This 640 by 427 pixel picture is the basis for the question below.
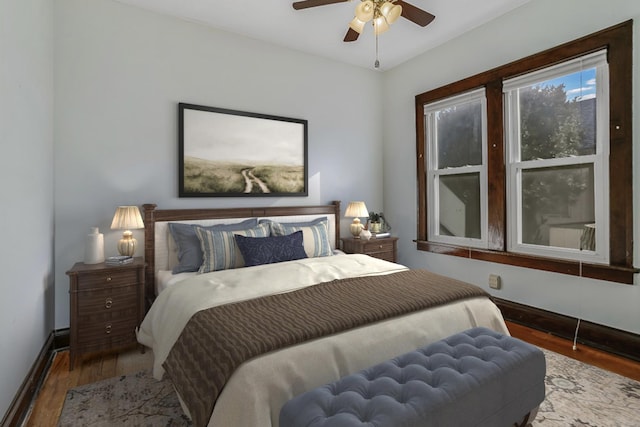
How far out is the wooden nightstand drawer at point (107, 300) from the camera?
2392 mm

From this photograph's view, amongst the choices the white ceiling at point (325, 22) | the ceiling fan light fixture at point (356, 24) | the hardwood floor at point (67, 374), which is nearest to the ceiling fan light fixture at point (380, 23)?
the ceiling fan light fixture at point (356, 24)

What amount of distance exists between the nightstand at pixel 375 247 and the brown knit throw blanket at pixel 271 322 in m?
1.57

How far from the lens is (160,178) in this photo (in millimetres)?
3055

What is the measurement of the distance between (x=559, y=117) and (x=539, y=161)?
1.28 feet

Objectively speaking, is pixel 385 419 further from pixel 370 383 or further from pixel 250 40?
pixel 250 40

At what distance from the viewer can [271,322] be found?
1.58 m

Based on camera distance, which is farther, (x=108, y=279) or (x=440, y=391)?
(x=108, y=279)

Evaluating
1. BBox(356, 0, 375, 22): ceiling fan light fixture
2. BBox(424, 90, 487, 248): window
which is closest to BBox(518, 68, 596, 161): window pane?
BBox(424, 90, 487, 248): window

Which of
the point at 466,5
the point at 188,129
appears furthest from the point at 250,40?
the point at 466,5

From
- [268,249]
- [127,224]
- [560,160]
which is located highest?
[560,160]

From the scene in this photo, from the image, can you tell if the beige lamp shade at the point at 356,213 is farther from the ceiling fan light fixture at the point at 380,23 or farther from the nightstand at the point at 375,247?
the ceiling fan light fixture at the point at 380,23

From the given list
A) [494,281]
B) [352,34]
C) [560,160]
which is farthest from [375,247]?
[352,34]

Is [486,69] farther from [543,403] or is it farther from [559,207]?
[543,403]

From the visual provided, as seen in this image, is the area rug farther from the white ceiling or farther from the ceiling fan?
the white ceiling
